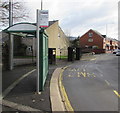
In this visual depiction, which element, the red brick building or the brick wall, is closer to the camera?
the red brick building

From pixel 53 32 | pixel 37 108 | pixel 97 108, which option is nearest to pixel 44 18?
pixel 37 108

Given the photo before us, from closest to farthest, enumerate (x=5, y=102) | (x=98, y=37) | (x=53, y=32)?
(x=5, y=102), (x=53, y=32), (x=98, y=37)

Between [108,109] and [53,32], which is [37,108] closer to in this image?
[108,109]

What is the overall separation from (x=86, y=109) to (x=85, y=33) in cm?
6823

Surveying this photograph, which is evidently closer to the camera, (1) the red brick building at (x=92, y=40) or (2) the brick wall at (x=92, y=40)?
(1) the red brick building at (x=92, y=40)

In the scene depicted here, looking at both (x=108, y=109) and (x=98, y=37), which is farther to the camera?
(x=98, y=37)

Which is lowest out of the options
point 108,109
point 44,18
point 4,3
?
point 108,109

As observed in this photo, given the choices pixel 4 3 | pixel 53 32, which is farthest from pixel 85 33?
pixel 4 3

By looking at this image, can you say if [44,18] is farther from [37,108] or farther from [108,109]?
[108,109]

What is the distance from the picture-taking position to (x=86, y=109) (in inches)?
188

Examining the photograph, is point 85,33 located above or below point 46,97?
above

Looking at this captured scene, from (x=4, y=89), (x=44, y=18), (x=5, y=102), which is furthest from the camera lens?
(x=4, y=89)

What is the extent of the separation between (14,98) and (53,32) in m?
39.0

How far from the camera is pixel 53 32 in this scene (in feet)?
144
